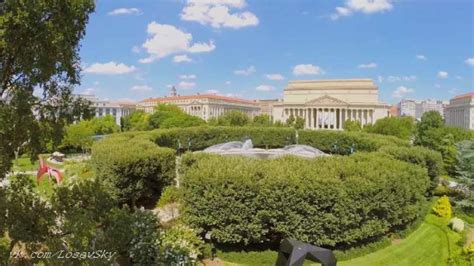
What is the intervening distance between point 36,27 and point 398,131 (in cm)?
5555

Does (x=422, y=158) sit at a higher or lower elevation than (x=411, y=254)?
higher

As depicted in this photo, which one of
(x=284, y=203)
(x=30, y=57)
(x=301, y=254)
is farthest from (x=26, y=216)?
(x=284, y=203)

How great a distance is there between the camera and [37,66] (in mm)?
4660

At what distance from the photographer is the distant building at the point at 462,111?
384ft

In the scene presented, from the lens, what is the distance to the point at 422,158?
20.5 metres

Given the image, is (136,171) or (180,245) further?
(136,171)

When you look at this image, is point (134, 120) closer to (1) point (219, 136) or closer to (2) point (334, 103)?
(1) point (219, 136)

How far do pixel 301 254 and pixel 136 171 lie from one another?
11522mm

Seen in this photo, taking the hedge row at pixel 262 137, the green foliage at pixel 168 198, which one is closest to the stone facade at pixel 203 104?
the hedge row at pixel 262 137

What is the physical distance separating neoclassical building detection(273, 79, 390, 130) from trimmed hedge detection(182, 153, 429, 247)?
85032 millimetres

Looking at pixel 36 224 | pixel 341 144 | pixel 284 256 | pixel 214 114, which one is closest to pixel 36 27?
pixel 36 224

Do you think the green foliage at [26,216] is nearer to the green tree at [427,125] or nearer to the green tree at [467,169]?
the green tree at [467,169]

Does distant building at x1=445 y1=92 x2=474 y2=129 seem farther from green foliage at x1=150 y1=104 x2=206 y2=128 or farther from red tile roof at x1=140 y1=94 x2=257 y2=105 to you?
green foliage at x1=150 y1=104 x2=206 y2=128

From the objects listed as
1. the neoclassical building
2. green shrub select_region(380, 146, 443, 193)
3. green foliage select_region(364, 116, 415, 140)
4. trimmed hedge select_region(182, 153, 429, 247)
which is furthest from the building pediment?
trimmed hedge select_region(182, 153, 429, 247)
